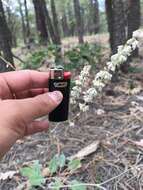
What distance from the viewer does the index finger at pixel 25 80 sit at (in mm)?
1986

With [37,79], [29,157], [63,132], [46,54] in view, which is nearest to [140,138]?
[63,132]

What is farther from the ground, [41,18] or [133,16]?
[133,16]

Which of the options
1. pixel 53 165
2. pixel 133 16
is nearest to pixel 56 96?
pixel 53 165

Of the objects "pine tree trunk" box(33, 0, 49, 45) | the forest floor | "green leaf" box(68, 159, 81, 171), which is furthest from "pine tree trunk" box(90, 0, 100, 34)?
"green leaf" box(68, 159, 81, 171)

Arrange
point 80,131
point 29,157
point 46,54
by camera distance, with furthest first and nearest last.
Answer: point 46,54, point 80,131, point 29,157

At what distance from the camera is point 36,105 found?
1523mm

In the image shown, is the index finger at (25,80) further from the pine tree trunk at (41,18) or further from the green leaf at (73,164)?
the pine tree trunk at (41,18)

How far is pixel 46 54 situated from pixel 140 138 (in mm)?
2648

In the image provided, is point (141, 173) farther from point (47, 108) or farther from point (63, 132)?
point (47, 108)

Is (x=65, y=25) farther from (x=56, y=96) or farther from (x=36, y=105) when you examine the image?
(x=36, y=105)

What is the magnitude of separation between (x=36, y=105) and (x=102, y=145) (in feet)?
→ 4.89

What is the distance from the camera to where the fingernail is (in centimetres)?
164

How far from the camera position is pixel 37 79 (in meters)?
1.99

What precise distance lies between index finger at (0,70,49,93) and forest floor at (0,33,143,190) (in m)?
0.84
